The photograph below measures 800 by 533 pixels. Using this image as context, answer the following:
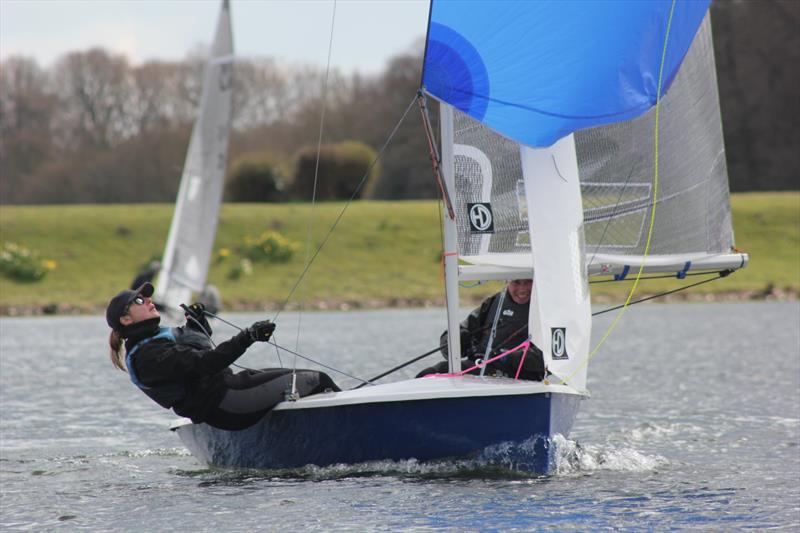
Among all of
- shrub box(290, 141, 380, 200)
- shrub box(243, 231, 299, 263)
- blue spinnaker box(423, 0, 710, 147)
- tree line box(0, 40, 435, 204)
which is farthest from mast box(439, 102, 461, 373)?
tree line box(0, 40, 435, 204)

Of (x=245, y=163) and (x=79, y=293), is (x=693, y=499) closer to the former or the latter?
(x=79, y=293)

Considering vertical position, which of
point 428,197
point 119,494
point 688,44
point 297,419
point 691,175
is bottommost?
point 119,494

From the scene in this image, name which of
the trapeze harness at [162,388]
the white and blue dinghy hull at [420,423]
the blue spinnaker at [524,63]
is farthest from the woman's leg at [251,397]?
the blue spinnaker at [524,63]

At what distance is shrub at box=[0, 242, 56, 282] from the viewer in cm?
4041

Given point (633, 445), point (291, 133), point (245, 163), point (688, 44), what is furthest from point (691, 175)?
point (291, 133)

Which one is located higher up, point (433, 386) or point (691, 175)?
point (691, 175)

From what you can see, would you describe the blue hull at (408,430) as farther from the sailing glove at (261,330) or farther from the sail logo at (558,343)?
the sailing glove at (261,330)

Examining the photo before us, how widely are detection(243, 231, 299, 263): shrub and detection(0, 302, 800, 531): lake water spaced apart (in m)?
23.0

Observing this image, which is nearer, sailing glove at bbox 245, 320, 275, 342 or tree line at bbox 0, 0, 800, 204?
sailing glove at bbox 245, 320, 275, 342

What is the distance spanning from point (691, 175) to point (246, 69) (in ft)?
215

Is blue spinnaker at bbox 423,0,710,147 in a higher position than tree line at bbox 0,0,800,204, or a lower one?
lower

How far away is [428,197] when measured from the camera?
67.6m

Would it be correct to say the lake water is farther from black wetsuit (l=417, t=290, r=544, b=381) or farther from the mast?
the mast

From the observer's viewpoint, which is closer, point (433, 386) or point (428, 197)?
point (433, 386)
